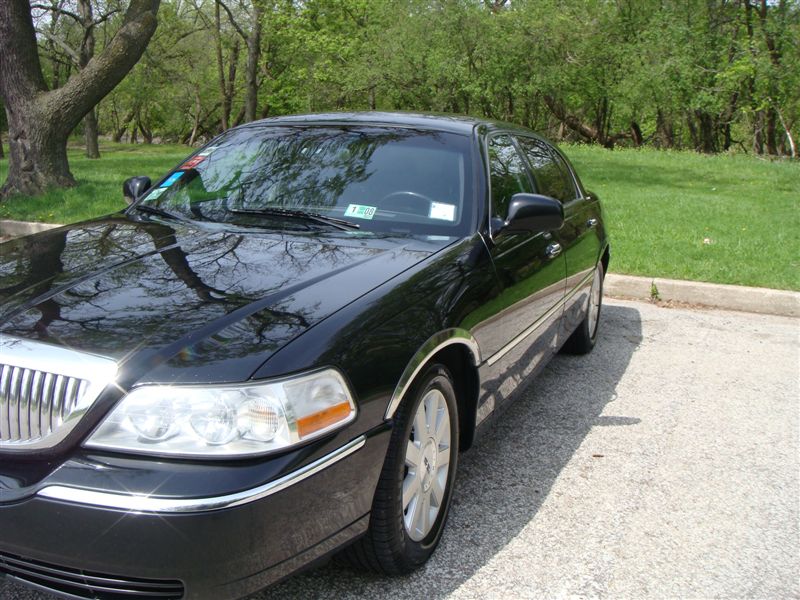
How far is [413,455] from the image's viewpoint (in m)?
2.74

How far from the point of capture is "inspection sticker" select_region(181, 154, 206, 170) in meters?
4.16

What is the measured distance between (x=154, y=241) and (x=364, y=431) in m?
1.40

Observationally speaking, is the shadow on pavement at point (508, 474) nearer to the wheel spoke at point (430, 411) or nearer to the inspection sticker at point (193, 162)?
the wheel spoke at point (430, 411)

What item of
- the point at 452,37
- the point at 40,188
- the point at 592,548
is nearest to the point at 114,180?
the point at 40,188

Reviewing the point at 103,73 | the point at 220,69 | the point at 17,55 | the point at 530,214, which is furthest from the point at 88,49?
the point at 530,214

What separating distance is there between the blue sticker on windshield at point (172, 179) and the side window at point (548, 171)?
1911mm

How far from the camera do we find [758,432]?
4.40 metres

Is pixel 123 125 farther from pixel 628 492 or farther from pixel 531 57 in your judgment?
pixel 628 492

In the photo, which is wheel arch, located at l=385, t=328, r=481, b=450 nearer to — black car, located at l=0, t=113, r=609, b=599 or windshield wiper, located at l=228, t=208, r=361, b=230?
black car, located at l=0, t=113, r=609, b=599

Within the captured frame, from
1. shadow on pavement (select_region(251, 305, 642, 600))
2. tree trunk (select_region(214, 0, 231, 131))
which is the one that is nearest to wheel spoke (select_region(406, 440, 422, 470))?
shadow on pavement (select_region(251, 305, 642, 600))

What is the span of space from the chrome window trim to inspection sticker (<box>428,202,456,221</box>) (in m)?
1.73

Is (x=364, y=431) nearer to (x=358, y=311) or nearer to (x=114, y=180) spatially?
(x=358, y=311)

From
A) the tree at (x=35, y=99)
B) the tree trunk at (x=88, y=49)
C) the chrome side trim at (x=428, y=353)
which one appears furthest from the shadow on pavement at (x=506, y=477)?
the tree trunk at (x=88, y=49)

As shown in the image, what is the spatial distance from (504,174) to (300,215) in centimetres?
112
